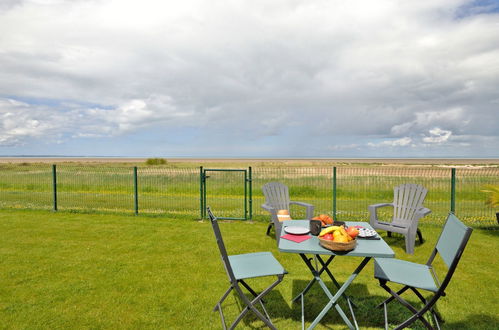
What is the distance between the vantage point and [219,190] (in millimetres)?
9758

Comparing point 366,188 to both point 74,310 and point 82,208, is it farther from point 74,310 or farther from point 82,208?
point 82,208

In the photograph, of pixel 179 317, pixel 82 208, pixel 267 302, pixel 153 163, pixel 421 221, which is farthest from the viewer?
pixel 153 163

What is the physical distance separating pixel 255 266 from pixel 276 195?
366 centimetres

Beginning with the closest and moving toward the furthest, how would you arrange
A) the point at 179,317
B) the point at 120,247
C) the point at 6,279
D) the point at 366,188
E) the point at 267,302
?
the point at 179,317, the point at 267,302, the point at 6,279, the point at 120,247, the point at 366,188

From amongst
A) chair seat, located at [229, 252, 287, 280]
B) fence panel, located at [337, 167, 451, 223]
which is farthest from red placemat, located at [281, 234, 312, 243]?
fence panel, located at [337, 167, 451, 223]

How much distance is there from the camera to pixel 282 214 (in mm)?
6129

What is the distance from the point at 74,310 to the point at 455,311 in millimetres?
4370

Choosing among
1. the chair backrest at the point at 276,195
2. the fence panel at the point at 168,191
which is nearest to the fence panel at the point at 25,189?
the fence panel at the point at 168,191

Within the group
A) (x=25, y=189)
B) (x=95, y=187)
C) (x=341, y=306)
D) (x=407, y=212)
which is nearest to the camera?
(x=341, y=306)

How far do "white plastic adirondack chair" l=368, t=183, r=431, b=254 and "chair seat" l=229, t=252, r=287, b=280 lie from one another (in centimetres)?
340

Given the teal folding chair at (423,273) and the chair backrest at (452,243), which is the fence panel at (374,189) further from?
the chair backrest at (452,243)

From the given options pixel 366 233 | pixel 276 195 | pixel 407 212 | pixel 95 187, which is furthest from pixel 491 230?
pixel 95 187

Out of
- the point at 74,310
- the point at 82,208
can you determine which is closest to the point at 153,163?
the point at 82,208

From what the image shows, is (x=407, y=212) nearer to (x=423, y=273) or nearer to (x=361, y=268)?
(x=423, y=273)
